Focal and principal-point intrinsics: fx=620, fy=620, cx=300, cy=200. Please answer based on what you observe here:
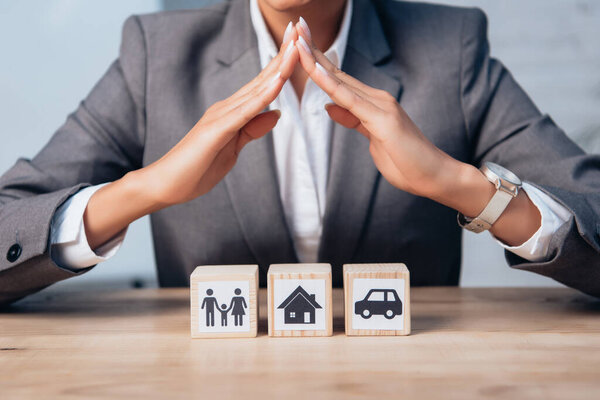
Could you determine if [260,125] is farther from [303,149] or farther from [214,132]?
[303,149]

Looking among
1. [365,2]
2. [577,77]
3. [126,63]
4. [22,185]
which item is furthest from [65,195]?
[577,77]

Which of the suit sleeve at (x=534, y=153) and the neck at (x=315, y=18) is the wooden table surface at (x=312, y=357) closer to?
the suit sleeve at (x=534, y=153)

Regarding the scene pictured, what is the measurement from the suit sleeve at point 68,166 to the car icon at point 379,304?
539mm

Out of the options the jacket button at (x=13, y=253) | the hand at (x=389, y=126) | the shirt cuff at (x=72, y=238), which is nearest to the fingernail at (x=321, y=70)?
the hand at (x=389, y=126)

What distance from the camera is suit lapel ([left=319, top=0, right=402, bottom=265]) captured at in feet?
4.55

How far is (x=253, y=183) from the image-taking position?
1.39 m

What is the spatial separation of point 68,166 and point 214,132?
51 centimetres

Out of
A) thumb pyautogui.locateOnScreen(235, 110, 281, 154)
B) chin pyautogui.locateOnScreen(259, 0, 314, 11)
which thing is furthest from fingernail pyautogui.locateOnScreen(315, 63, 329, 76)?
chin pyautogui.locateOnScreen(259, 0, 314, 11)

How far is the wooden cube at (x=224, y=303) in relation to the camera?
36.0 inches

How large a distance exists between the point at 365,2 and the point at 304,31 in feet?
1.54

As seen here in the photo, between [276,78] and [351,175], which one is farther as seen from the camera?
[351,175]

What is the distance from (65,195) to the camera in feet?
3.74

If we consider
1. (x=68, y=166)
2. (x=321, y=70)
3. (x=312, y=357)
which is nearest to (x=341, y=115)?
(x=321, y=70)

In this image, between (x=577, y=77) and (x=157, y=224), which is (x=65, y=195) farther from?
(x=577, y=77)
